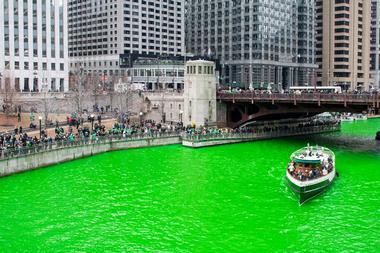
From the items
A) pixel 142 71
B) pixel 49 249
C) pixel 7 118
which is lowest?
pixel 49 249

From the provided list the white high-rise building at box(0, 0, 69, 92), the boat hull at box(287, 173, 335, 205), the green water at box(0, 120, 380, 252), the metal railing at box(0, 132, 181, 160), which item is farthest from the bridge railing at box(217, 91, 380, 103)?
the white high-rise building at box(0, 0, 69, 92)

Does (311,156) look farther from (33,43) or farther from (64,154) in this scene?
(33,43)

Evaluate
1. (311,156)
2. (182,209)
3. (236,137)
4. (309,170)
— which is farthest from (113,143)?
(182,209)

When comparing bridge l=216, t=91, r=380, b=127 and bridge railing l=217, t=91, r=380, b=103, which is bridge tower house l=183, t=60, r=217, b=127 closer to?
bridge l=216, t=91, r=380, b=127

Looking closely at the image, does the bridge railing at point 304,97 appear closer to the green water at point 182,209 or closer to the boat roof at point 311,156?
the green water at point 182,209

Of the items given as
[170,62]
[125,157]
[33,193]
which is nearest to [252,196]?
[33,193]

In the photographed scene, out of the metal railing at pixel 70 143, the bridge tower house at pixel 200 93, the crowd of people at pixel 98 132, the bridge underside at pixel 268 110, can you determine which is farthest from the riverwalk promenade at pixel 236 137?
the bridge tower house at pixel 200 93

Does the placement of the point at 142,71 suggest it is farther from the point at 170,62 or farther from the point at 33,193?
the point at 33,193
